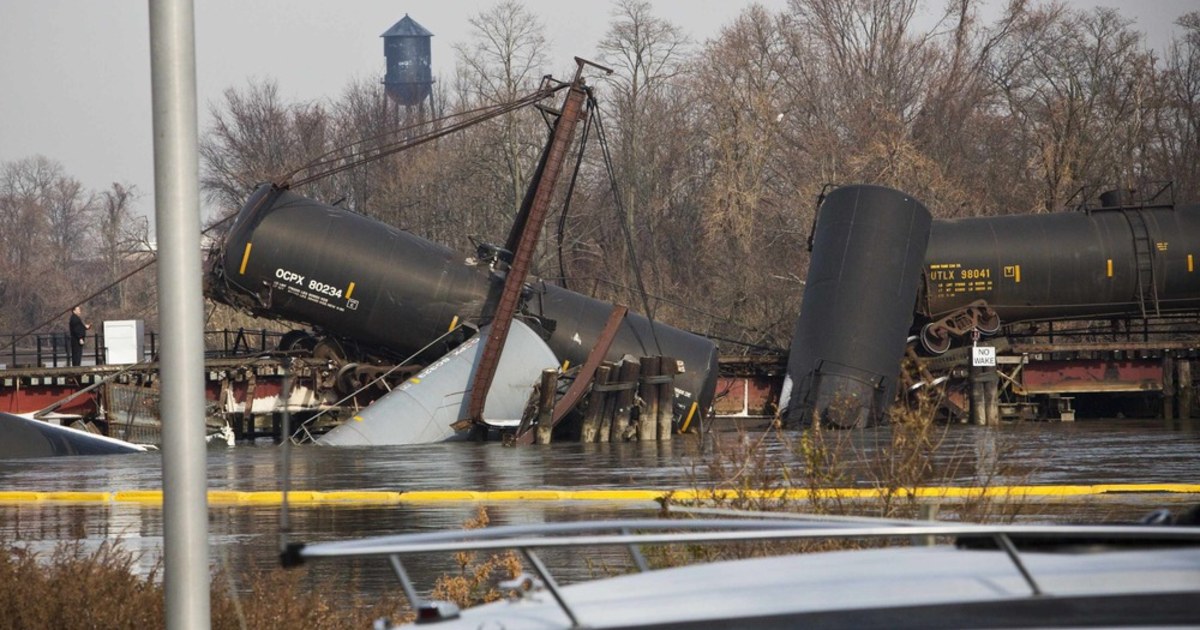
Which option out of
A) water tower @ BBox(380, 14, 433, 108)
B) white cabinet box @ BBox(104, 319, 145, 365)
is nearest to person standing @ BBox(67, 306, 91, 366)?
white cabinet box @ BBox(104, 319, 145, 365)

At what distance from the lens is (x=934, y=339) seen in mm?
29922

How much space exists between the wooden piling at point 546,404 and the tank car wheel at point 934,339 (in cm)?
781

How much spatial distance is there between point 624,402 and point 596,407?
62cm

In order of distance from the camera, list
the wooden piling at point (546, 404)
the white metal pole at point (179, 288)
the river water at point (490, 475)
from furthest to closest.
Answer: the wooden piling at point (546, 404) → the river water at point (490, 475) → the white metal pole at point (179, 288)

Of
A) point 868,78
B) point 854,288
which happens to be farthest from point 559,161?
point 868,78

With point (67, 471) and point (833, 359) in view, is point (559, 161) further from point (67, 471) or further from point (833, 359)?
point (67, 471)

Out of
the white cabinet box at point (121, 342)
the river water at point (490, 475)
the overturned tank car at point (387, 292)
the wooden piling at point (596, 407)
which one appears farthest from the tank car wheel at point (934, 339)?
the white cabinet box at point (121, 342)

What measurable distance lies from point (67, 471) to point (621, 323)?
10.5 meters

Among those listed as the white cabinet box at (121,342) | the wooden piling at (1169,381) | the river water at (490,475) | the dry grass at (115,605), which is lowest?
the river water at (490,475)

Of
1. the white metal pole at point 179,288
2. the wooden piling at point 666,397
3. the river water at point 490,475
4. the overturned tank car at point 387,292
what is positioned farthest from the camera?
the overturned tank car at point 387,292

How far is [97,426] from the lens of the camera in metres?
30.5

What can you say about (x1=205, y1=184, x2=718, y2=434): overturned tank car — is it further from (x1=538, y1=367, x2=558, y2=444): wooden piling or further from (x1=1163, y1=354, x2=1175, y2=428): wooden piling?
(x1=1163, y1=354, x2=1175, y2=428): wooden piling

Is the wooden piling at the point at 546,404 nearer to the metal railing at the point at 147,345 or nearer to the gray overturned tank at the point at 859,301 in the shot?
the gray overturned tank at the point at 859,301

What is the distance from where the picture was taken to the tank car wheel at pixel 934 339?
2967 centimetres
